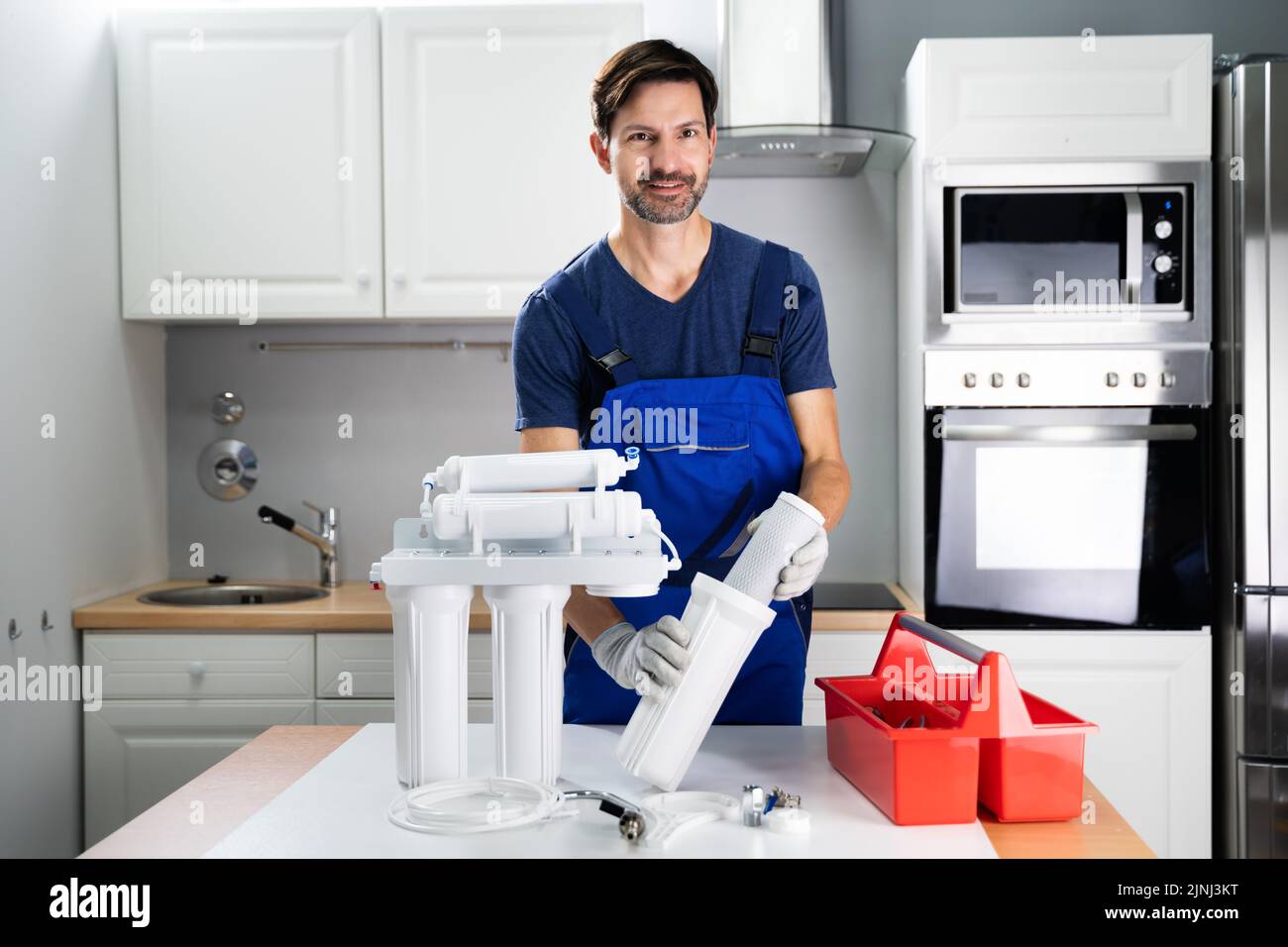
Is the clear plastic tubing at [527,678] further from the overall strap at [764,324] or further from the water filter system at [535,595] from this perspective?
the overall strap at [764,324]

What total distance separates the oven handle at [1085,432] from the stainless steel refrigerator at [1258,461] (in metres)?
0.11

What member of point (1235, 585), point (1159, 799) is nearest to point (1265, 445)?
point (1235, 585)

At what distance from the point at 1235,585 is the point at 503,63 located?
1.98 m

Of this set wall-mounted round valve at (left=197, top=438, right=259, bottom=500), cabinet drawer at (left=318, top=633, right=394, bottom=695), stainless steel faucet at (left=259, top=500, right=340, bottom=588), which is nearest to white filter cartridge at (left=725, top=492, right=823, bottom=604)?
cabinet drawer at (left=318, top=633, right=394, bottom=695)

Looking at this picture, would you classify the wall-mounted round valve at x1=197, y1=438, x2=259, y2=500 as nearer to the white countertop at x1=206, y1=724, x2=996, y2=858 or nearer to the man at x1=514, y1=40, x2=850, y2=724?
the man at x1=514, y1=40, x2=850, y2=724

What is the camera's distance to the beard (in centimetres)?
156

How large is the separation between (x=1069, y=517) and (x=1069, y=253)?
0.57 m

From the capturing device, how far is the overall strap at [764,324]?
64.3 inches

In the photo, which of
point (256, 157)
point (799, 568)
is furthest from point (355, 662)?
point (799, 568)

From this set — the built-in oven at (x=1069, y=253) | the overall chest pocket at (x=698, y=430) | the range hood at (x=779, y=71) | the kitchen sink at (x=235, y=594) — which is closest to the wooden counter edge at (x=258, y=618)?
the kitchen sink at (x=235, y=594)

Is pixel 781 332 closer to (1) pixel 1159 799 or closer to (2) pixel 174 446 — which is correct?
(1) pixel 1159 799

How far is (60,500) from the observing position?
8.15 feet

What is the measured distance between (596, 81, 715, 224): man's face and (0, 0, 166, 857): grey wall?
1.43 metres

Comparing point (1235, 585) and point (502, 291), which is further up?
point (502, 291)
